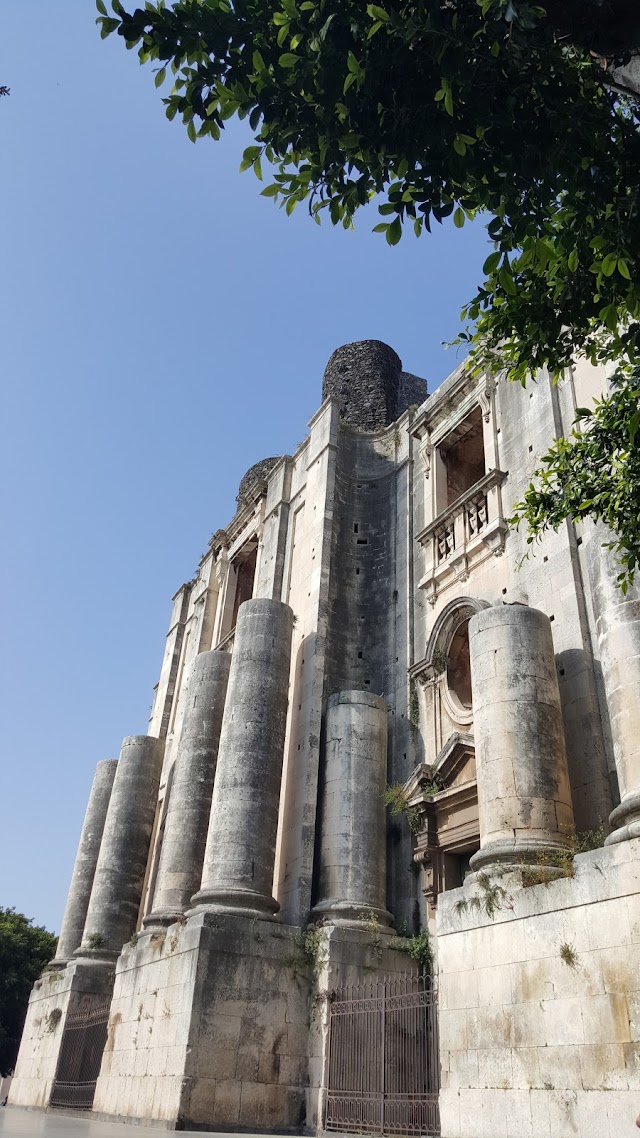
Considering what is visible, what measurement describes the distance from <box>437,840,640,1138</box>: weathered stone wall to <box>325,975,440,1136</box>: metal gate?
4.35ft

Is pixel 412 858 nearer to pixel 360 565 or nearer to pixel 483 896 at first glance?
pixel 483 896

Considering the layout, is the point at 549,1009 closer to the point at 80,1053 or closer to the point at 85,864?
the point at 80,1053

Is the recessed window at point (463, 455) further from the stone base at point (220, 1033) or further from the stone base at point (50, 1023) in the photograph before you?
the stone base at point (50, 1023)

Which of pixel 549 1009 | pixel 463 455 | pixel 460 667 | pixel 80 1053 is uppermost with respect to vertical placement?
pixel 463 455

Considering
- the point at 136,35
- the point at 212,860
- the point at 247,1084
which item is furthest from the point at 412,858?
the point at 136,35

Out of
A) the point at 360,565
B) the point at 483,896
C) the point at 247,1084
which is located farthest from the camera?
the point at 360,565

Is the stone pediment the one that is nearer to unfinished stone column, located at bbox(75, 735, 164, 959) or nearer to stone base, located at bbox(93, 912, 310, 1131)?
stone base, located at bbox(93, 912, 310, 1131)

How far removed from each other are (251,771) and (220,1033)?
150 inches

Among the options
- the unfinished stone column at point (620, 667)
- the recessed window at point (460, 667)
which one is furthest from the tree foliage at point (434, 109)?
the recessed window at point (460, 667)

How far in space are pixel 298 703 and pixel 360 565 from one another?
3500mm

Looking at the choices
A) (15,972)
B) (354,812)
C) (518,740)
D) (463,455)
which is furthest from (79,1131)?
(15,972)

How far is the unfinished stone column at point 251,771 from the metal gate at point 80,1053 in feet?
15.6

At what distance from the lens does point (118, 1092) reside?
13.1 m

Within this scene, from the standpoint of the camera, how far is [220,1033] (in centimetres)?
1172
